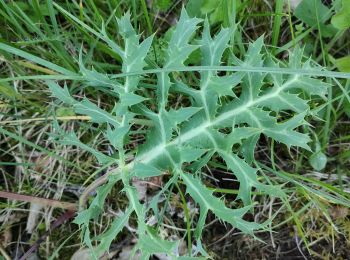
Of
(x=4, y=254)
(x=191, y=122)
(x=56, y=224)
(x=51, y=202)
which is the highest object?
(x=191, y=122)

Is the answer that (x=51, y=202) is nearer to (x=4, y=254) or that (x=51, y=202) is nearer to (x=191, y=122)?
(x=4, y=254)

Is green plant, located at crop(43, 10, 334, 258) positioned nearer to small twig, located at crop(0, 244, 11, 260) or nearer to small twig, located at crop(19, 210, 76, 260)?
small twig, located at crop(19, 210, 76, 260)

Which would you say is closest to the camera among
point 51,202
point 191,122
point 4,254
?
point 191,122

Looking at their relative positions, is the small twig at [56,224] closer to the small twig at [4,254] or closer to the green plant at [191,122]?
the small twig at [4,254]

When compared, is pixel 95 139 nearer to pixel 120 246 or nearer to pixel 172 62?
pixel 120 246

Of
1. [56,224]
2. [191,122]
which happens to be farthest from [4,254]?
[191,122]

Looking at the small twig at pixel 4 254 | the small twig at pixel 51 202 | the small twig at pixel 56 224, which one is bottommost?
the small twig at pixel 4 254

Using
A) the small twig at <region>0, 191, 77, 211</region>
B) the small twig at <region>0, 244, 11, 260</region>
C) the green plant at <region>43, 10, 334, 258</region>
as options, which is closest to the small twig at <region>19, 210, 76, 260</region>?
the small twig at <region>0, 191, 77, 211</region>

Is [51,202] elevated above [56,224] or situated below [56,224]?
above

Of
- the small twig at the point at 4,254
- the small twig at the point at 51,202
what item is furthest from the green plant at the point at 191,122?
the small twig at the point at 4,254
